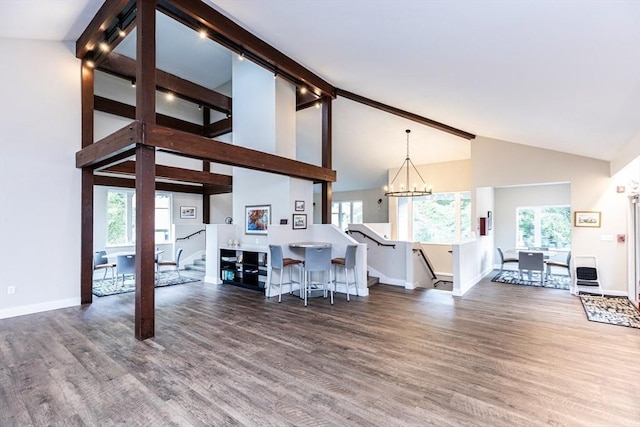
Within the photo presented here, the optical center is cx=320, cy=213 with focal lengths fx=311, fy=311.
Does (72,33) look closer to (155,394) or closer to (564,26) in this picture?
(155,394)

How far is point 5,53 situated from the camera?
4.72 meters

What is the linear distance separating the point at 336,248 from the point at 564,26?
16.0 feet

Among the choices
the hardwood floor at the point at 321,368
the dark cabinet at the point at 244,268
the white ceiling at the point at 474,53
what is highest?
the white ceiling at the point at 474,53

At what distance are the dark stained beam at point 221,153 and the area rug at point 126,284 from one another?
12.4 ft

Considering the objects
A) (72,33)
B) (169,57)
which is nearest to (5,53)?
(72,33)

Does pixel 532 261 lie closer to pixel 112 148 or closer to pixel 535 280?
pixel 535 280

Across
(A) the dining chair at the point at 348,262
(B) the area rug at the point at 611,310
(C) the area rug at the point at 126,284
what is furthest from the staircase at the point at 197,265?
(B) the area rug at the point at 611,310

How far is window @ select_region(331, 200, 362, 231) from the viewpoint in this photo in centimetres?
1213

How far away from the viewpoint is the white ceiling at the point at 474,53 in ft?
8.32

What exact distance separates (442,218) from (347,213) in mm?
3947

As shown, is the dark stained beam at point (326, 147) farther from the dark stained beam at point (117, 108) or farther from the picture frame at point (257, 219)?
the dark stained beam at point (117, 108)

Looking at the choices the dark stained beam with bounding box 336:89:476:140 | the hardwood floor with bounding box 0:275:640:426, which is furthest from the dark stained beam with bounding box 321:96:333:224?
the hardwood floor with bounding box 0:275:640:426

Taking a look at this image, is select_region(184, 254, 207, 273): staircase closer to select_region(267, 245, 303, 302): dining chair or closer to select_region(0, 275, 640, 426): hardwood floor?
select_region(267, 245, 303, 302): dining chair

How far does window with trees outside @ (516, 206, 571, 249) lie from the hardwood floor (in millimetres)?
4971
